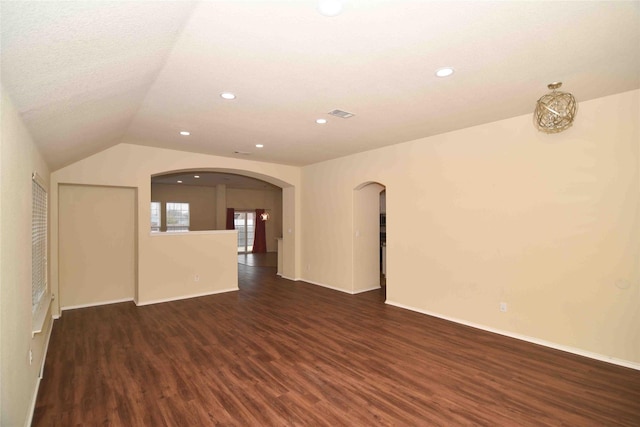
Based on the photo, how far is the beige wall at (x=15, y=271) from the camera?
170cm

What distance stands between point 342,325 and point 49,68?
13.3 feet

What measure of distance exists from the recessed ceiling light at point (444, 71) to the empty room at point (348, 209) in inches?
2.0

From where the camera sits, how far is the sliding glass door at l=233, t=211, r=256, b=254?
13539mm

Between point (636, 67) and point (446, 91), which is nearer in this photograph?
point (636, 67)

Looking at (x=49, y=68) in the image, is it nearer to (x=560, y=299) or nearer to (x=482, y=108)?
(x=482, y=108)

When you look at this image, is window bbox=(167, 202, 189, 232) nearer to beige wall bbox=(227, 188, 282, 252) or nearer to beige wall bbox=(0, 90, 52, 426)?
beige wall bbox=(227, 188, 282, 252)

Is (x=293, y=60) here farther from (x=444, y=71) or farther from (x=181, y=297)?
(x=181, y=297)

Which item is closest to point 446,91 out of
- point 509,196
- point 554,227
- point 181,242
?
point 509,196

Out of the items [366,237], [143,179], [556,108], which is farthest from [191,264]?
[556,108]

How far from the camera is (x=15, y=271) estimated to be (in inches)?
79.8

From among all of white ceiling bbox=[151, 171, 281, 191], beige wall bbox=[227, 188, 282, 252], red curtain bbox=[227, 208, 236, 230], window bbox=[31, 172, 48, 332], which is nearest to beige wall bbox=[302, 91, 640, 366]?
window bbox=[31, 172, 48, 332]

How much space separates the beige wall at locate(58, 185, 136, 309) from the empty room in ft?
0.11

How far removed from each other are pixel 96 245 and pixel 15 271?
3.86 meters

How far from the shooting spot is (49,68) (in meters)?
1.64
